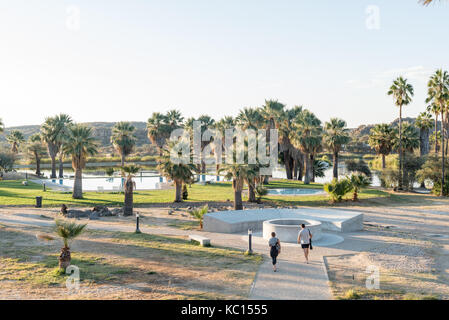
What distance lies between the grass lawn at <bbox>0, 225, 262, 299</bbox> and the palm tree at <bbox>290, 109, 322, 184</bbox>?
3820 centimetres

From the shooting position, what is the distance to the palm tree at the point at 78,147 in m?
37.4

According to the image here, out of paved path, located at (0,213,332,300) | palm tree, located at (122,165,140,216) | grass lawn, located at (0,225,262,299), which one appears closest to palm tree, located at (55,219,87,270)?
grass lawn, located at (0,225,262,299)

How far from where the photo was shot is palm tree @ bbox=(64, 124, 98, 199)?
37406mm

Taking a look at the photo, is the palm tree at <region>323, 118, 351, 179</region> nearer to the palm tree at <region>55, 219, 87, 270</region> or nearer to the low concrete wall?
the low concrete wall

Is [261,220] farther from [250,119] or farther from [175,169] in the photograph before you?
[250,119]

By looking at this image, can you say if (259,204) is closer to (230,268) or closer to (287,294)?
(230,268)

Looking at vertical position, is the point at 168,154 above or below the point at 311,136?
below

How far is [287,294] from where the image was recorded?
1052 centimetres

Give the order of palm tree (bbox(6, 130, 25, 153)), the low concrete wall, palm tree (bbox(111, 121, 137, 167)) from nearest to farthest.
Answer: the low concrete wall
palm tree (bbox(111, 121, 137, 167))
palm tree (bbox(6, 130, 25, 153))

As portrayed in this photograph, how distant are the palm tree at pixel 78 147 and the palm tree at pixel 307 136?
29175mm

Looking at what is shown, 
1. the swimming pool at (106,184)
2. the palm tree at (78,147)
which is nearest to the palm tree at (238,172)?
the palm tree at (78,147)

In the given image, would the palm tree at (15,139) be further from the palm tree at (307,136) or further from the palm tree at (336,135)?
the palm tree at (336,135)
